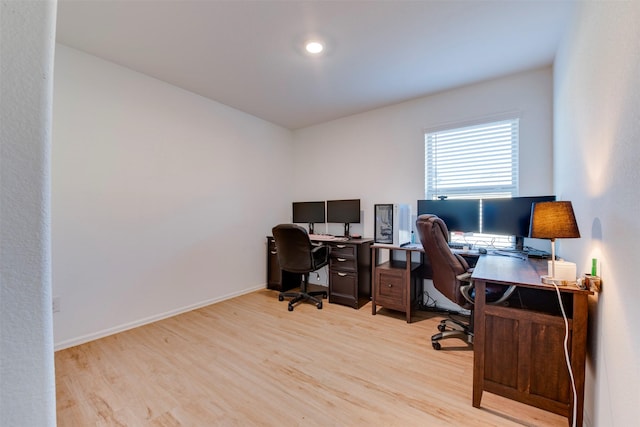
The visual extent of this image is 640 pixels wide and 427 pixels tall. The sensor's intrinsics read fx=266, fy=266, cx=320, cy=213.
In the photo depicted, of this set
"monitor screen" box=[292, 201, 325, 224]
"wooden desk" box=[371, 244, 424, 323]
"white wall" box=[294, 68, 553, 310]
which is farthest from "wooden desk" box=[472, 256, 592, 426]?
"monitor screen" box=[292, 201, 325, 224]

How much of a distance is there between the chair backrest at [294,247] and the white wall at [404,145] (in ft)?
3.38

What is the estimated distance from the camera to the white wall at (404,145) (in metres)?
2.62

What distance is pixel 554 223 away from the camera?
1.40m

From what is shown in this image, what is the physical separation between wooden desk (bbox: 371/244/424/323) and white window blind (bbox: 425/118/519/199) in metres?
0.91

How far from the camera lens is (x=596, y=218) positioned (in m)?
1.35

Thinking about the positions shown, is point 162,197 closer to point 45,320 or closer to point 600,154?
point 45,320

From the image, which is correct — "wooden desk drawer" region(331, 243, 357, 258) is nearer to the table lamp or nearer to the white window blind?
the white window blind

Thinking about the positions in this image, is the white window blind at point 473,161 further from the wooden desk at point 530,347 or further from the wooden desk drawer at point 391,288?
the wooden desk at point 530,347

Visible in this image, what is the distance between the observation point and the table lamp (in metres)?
1.37

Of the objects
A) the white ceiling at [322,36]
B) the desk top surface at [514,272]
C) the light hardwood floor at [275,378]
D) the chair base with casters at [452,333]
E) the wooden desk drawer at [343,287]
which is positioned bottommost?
the light hardwood floor at [275,378]

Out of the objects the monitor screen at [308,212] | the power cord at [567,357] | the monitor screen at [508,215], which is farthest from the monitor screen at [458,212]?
the monitor screen at [308,212]

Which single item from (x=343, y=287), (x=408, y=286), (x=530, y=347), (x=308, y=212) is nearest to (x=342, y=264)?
(x=343, y=287)

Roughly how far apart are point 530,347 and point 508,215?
4.61ft

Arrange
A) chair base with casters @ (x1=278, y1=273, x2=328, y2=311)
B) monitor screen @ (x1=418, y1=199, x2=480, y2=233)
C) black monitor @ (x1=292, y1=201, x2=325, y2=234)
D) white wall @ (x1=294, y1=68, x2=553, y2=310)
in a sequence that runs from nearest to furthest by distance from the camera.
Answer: white wall @ (x1=294, y1=68, x2=553, y2=310)
monitor screen @ (x1=418, y1=199, x2=480, y2=233)
chair base with casters @ (x1=278, y1=273, x2=328, y2=311)
black monitor @ (x1=292, y1=201, x2=325, y2=234)
